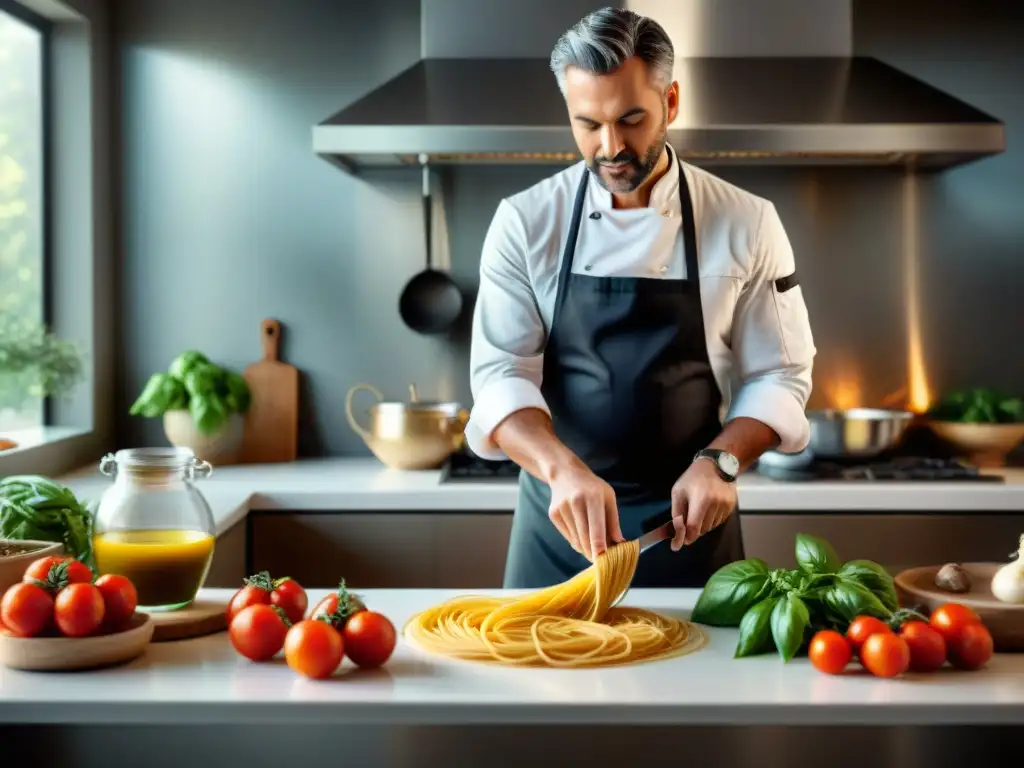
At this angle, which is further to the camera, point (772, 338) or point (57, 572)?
point (772, 338)

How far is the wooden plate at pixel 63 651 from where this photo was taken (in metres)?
1.43

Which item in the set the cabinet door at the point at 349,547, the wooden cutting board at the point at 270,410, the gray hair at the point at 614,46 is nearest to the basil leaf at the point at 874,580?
the gray hair at the point at 614,46

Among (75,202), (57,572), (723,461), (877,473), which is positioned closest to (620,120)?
(723,461)

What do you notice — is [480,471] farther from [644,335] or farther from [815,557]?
[815,557]

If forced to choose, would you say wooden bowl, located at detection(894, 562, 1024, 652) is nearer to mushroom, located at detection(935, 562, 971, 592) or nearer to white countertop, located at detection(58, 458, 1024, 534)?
mushroom, located at detection(935, 562, 971, 592)

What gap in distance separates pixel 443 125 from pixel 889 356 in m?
1.62

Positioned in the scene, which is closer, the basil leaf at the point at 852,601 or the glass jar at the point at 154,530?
the basil leaf at the point at 852,601

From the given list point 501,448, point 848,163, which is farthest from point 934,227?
point 501,448

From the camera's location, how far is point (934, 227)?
11.8ft

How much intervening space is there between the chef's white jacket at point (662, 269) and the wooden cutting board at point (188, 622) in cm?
61

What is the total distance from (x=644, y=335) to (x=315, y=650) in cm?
105

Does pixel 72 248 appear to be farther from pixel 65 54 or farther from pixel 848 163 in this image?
pixel 848 163

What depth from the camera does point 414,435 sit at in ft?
10.7

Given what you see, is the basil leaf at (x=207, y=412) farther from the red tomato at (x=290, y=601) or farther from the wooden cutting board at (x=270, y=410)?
the red tomato at (x=290, y=601)
